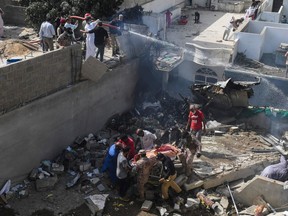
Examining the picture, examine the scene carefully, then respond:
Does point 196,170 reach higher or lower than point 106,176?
higher

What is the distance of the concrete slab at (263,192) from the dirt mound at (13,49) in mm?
8929

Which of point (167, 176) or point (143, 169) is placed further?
point (167, 176)

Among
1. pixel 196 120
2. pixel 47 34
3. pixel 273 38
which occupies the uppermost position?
pixel 47 34

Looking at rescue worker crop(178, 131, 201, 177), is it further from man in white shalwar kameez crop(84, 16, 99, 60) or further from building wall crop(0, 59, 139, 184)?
man in white shalwar kameez crop(84, 16, 99, 60)

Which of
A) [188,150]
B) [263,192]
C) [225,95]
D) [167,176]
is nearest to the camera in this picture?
[167,176]

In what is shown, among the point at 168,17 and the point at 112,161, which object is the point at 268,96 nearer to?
the point at 168,17

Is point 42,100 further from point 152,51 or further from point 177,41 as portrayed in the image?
point 177,41

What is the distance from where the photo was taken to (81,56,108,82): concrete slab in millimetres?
13359

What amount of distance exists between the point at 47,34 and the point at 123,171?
227 inches

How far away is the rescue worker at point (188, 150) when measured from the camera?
38.7 ft

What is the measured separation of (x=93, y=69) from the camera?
534 inches

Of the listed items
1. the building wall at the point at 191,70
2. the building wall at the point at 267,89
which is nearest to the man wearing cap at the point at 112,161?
the building wall at the point at 191,70

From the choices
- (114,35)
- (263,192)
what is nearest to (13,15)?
(114,35)

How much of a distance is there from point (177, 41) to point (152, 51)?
3.47 m
